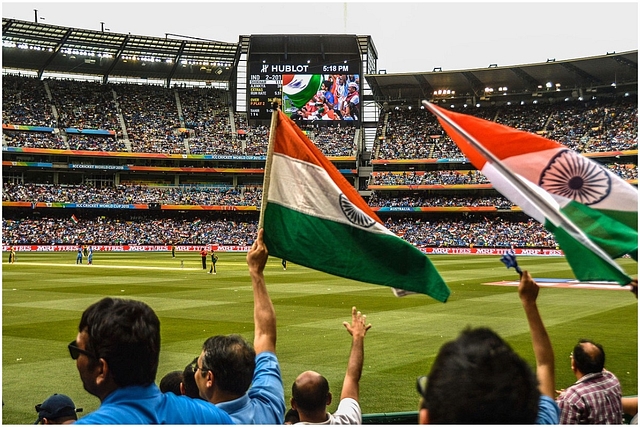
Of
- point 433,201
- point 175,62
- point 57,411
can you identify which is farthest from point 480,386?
point 175,62

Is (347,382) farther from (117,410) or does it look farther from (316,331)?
(316,331)

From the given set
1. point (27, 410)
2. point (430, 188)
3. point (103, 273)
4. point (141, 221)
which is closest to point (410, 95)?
point (430, 188)

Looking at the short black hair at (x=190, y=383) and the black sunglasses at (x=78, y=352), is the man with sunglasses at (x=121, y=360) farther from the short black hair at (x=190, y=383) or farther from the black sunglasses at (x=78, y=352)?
the short black hair at (x=190, y=383)

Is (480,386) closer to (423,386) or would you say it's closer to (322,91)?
(423,386)

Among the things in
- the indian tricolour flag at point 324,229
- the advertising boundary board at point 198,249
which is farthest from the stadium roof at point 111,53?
the indian tricolour flag at point 324,229

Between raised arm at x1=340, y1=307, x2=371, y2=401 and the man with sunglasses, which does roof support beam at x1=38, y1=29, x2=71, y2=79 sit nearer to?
Answer: raised arm at x1=340, y1=307, x2=371, y2=401

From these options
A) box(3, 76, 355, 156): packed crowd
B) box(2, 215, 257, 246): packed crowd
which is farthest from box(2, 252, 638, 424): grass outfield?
box(3, 76, 355, 156): packed crowd
